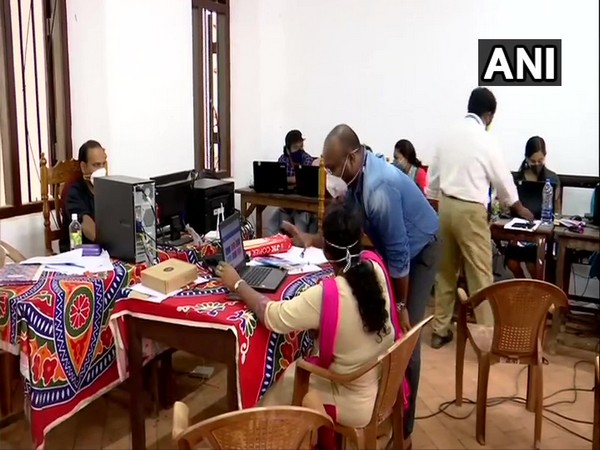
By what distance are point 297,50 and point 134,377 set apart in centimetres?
425

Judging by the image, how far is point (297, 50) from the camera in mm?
5805

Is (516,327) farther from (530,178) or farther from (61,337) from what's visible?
(530,178)

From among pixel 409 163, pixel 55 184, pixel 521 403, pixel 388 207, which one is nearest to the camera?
pixel 388 207

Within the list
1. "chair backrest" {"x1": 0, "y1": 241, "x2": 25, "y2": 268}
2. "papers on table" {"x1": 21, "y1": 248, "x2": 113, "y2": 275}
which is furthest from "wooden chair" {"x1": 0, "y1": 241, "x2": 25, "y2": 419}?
"papers on table" {"x1": 21, "y1": 248, "x2": 113, "y2": 275}

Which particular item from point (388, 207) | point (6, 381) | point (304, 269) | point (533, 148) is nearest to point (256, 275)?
point (304, 269)

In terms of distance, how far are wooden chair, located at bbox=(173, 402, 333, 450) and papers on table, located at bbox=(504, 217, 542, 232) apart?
263 cm

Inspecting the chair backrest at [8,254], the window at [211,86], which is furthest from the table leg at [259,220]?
the chair backrest at [8,254]

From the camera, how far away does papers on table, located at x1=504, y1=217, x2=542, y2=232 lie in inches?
144

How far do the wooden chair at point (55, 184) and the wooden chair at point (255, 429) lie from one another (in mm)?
2277

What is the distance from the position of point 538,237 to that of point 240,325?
235 cm

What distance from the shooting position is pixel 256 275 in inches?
91.4

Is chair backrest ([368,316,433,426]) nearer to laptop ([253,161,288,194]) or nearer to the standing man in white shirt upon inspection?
the standing man in white shirt

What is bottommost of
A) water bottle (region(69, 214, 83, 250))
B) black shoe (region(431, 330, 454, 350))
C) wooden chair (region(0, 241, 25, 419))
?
black shoe (region(431, 330, 454, 350))

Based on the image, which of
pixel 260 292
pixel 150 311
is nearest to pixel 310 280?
pixel 260 292
